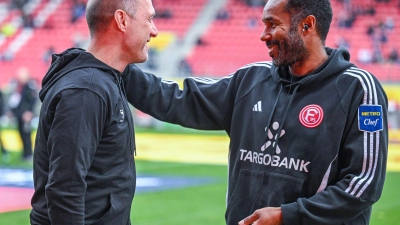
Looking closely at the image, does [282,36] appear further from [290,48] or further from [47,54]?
[47,54]

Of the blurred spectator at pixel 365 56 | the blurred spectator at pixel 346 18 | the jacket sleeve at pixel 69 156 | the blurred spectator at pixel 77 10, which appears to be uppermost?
the jacket sleeve at pixel 69 156

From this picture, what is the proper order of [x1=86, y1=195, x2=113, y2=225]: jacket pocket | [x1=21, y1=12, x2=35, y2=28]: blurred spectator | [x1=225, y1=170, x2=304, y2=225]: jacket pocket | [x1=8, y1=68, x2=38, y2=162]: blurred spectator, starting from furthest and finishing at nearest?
[x1=21, y1=12, x2=35, y2=28]: blurred spectator < [x1=8, y1=68, x2=38, y2=162]: blurred spectator < [x1=225, y1=170, x2=304, y2=225]: jacket pocket < [x1=86, y1=195, x2=113, y2=225]: jacket pocket

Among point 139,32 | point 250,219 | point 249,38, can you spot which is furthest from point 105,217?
point 249,38

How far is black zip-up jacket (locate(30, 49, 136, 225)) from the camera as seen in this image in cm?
278

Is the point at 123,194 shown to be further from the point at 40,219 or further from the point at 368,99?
the point at 368,99

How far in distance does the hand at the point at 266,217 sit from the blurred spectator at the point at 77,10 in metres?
27.4

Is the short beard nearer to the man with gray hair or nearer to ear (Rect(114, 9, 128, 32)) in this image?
the man with gray hair

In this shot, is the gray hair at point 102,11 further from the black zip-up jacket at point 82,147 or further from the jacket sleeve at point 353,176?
the jacket sleeve at point 353,176

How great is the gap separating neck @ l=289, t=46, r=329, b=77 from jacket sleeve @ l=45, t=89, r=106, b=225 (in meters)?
1.22

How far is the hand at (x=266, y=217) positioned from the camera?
3098 millimetres

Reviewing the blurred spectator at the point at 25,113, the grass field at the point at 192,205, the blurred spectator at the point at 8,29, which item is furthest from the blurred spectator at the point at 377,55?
the blurred spectator at the point at 8,29

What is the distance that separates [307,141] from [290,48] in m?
0.52

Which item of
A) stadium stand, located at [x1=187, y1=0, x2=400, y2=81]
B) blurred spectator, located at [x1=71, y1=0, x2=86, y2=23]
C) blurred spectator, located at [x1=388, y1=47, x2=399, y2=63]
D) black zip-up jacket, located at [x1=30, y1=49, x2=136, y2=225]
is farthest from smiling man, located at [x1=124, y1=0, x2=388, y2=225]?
blurred spectator, located at [x1=71, y1=0, x2=86, y2=23]

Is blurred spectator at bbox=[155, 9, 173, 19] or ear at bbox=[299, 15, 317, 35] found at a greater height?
Result: ear at bbox=[299, 15, 317, 35]
